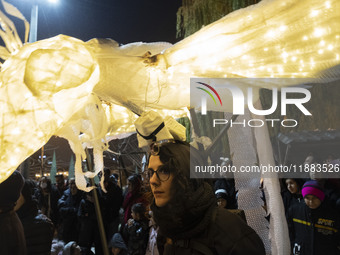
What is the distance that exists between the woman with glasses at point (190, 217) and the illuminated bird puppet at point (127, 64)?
53 centimetres

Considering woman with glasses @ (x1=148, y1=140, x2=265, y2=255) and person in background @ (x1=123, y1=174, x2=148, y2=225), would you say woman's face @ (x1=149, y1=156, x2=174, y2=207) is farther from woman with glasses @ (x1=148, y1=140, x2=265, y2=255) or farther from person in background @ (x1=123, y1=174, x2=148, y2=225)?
person in background @ (x1=123, y1=174, x2=148, y2=225)

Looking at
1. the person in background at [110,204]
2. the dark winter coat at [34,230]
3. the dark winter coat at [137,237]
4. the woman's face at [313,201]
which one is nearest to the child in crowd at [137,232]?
the dark winter coat at [137,237]

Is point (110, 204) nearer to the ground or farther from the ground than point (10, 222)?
farther from the ground

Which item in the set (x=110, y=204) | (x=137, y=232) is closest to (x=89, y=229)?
(x=110, y=204)

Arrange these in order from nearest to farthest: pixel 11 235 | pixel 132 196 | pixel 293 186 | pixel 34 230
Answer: pixel 11 235 → pixel 34 230 → pixel 293 186 → pixel 132 196

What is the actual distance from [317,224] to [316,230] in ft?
0.27

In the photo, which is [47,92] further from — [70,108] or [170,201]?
[170,201]

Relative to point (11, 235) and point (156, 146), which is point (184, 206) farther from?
point (11, 235)

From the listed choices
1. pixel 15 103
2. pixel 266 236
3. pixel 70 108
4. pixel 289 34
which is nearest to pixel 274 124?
pixel 266 236

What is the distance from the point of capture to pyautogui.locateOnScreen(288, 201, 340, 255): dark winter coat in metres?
3.85

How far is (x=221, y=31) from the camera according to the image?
1.79m

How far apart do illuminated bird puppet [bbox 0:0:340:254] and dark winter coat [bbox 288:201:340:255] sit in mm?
2405

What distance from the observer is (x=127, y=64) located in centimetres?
206

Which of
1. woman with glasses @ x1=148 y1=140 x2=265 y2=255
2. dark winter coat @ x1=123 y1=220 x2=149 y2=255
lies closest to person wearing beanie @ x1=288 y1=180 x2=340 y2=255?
dark winter coat @ x1=123 y1=220 x2=149 y2=255
